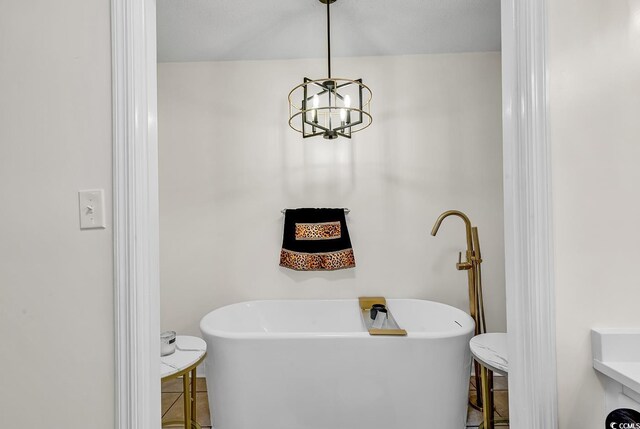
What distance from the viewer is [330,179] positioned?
2.63m

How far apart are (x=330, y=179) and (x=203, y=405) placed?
1791mm

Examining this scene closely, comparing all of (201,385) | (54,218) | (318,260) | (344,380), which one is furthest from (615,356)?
(201,385)

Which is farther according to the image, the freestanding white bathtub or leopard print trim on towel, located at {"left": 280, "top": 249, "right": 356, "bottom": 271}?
leopard print trim on towel, located at {"left": 280, "top": 249, "right": 356, "bottom": 271}

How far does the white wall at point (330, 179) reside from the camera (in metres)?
2.56

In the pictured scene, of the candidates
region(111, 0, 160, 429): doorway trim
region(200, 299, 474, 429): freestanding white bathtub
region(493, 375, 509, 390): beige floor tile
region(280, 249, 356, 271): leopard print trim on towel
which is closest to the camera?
region(111, 0, 160, 429): doorway trim

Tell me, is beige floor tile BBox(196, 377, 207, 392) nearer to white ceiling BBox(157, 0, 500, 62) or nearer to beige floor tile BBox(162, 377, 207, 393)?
beige floor tile BBox(162, 377, 207, 393)

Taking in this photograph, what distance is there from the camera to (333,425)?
173 cm

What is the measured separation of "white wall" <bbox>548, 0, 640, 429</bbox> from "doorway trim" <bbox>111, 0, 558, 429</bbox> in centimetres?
4

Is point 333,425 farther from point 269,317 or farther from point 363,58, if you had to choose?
point 363,58

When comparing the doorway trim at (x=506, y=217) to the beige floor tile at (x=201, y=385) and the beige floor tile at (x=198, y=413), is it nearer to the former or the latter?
the beige floor tile at (x=198, y=413)

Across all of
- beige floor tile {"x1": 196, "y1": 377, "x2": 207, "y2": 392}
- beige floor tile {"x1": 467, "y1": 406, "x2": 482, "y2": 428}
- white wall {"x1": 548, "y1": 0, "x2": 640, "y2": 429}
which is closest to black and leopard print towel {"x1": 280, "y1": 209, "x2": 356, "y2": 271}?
beige floor tile {"x1": 196, "y1": 377, "x2": 207, "y2": 392}

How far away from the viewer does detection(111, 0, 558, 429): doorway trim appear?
0.80 meters

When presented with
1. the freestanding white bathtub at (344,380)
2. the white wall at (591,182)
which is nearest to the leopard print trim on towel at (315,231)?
the freestanding white bathtub at (344,380)

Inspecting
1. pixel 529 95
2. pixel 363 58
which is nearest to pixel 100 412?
pixel 529 95
